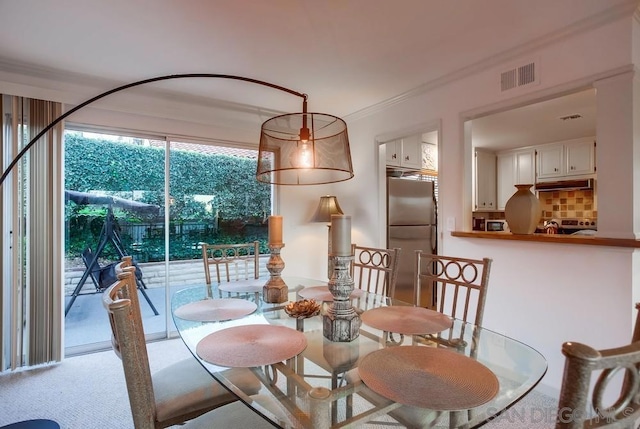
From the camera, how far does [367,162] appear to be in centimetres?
367

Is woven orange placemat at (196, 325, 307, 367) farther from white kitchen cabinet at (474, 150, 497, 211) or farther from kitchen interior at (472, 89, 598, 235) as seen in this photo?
white kitchen cabinet at (474, 150, 497, 211)

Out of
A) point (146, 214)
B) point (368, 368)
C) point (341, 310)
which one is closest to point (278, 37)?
point (341, 310)

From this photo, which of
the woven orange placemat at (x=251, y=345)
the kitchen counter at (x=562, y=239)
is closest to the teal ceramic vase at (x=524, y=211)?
the kitchen counter at (x=562, y=239)

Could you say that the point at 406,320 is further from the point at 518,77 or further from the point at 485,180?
the point at 485,180

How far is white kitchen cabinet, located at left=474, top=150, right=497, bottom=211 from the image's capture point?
17.0ft

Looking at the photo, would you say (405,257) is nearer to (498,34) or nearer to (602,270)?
(602,270)

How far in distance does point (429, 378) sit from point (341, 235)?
1.94 feet

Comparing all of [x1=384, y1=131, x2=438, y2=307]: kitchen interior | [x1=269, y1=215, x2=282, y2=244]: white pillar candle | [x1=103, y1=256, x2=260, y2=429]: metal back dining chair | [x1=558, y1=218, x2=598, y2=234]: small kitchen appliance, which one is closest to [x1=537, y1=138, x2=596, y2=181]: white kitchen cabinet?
[x1=558, y1=218, x2=598, y2=234]: small kitchen appliance

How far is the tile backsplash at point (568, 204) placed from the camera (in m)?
4.56

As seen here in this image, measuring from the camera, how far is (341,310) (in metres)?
1.34

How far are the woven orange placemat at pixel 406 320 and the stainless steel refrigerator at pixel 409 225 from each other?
1.93 m

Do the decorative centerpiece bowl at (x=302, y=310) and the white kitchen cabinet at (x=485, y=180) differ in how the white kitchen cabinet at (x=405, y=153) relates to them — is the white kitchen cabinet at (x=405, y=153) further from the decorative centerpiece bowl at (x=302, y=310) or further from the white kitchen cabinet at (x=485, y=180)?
the decorative centerpiece bowl at (x=302, y=310)

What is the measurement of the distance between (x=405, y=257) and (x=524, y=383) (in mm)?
2622

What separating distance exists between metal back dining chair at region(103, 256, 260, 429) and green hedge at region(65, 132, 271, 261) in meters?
1.73
